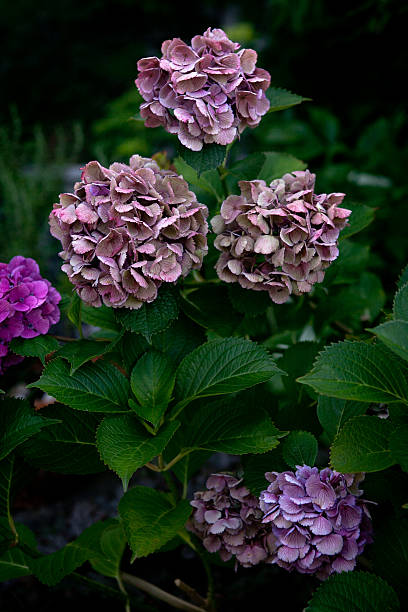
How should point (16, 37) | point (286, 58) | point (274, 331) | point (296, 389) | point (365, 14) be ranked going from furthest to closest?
point (16, 37)
point (286, 58)
point (365, 14)
point (274, 331)
point (296, 389)

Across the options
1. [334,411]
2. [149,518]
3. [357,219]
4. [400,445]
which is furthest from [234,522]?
[357,219]

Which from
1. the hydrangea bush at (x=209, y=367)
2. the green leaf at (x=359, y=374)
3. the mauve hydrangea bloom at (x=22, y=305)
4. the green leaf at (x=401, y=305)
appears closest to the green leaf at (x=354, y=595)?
the hydrangea bush at (x=209, y=367)

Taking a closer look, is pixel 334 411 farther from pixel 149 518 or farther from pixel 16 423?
pixel 16 423

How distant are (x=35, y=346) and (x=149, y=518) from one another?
1.19ft

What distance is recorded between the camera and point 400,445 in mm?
837

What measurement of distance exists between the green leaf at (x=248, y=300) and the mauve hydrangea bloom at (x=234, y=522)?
324 millimetres

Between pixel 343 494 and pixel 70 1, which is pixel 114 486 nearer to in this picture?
pixel 343 494

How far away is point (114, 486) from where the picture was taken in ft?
6.23

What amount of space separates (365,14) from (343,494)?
277cm

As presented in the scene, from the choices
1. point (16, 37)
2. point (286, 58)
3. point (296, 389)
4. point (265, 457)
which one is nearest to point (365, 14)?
point (286, 58)

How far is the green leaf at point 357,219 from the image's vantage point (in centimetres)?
115

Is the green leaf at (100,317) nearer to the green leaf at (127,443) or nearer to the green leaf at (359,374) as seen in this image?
the green leaf at (127,443)

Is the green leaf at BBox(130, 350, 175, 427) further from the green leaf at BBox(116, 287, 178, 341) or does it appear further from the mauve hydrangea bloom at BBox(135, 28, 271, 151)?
the mauve hydrangea bloom at BBox(135, 28, 271, 151)

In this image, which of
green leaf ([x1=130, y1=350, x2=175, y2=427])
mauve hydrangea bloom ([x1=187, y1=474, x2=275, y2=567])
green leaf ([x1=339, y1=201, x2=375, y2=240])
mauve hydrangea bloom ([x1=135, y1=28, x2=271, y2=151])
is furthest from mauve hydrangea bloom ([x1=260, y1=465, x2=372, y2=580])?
mauve hydrangea bloom ([x1=135, y1=28, x2=271, y2=151])
